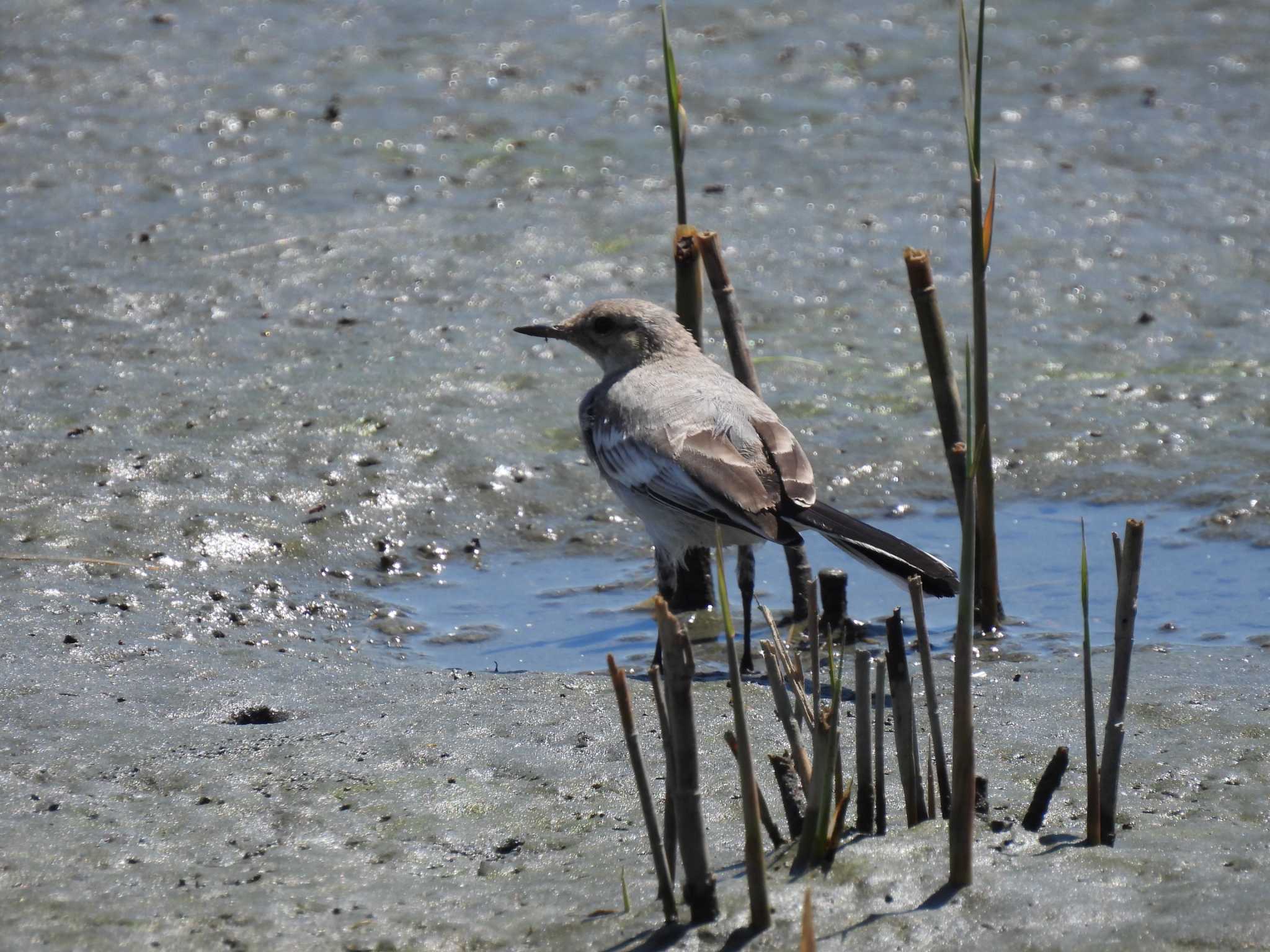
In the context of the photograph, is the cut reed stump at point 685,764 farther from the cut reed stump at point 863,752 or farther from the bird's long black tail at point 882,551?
the bird's long black tail at point 882,551

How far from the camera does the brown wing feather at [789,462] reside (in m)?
5.63

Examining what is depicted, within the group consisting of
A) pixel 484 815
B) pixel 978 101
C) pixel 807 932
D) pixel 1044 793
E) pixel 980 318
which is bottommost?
pixel 484 815

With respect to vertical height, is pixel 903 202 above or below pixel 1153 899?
above

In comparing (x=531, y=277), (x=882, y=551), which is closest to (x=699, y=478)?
(x=882, y=551)

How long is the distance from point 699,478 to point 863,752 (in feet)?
7.18

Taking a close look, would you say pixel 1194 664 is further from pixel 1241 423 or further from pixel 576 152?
pixel 576 152

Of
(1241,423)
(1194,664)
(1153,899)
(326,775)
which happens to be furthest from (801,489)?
(1241,423)

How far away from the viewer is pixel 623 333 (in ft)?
22.7

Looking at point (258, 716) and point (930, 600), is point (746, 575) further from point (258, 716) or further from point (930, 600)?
point (258, 716)

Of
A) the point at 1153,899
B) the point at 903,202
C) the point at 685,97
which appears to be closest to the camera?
the point at 1153,899

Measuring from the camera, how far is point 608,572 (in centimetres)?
702

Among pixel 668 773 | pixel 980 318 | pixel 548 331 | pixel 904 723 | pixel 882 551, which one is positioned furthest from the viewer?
pixel 548 331

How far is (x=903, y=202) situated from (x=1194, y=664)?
5516mm

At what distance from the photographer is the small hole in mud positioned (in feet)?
16.4
